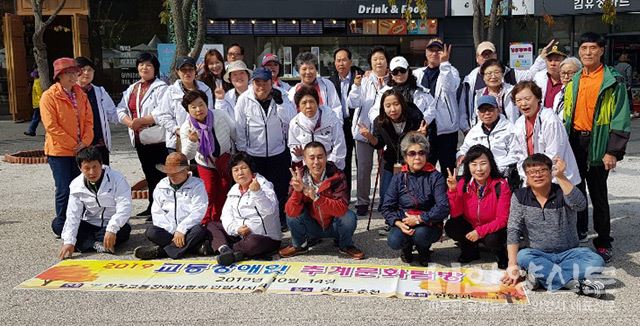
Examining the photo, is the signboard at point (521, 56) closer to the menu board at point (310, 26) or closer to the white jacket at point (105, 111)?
the menu board at point (310, 26)

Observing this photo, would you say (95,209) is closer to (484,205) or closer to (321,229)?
(321,229)

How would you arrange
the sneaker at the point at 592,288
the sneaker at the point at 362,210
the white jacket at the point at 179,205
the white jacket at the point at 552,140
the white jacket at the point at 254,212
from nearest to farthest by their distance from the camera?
the sneaker at the point at 592,288 → the white jacket at the point at 552,140 → the white jacket at the point at 254,212 → the white jacket at the point at 179,205 → the sneaker at the point at 362,210

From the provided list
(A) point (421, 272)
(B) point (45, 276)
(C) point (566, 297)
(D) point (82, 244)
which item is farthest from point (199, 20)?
(C) point (566, 297)

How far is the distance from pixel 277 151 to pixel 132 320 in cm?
246

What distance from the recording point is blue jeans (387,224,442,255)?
5176 mm

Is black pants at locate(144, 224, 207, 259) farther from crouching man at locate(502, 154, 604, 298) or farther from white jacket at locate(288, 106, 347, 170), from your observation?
crouching man at locate(502, 154, 604, 298)

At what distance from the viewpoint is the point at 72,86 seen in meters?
6.18

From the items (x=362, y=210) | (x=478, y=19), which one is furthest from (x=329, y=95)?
(x=478, y=19)

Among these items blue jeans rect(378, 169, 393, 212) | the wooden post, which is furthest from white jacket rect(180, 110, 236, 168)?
the wooden post

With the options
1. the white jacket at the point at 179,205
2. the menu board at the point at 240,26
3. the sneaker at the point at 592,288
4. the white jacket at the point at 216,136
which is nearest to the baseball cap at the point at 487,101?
the sneaker at the point at 592,288

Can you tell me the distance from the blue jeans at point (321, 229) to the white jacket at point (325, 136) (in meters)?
0.71

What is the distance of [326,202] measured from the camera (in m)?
5.40

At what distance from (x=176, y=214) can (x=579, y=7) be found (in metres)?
13.9

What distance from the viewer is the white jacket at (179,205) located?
573 centimetres
